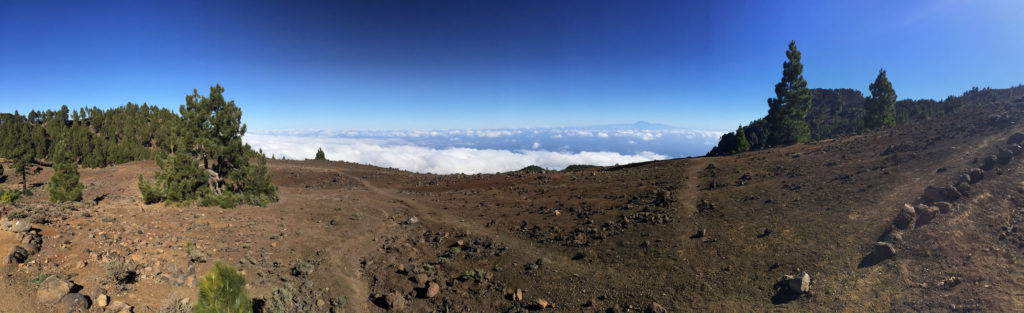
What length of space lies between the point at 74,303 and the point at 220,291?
4.29 metres

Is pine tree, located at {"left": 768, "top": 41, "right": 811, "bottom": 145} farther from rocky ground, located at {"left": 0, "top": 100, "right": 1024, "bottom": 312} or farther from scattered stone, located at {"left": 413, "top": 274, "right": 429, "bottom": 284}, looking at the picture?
scattered stone, located at {"left": 413, "top": 274, "right": 429, "bottom": 284}

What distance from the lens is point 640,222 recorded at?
1673 centimetres

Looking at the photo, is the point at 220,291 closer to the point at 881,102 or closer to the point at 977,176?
the point at 977,176

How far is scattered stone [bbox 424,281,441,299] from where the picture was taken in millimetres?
11008

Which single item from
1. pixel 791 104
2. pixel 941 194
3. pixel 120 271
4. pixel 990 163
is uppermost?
pixel 791 104

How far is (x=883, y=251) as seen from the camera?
390 inches

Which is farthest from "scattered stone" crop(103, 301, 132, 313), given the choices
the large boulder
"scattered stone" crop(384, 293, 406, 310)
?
the large boulder

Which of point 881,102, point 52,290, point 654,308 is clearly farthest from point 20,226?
point 881,102

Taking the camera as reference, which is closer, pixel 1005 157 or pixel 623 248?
pixel 1005 157

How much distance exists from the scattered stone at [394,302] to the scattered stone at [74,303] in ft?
20.2

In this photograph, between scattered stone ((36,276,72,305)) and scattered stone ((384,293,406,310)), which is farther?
scattered stone ((384,293,406,310))

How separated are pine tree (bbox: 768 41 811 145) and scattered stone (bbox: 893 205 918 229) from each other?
34.9 meters

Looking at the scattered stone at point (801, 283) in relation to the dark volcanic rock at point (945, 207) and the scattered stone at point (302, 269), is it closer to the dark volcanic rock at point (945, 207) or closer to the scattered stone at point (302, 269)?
the dark volcanic rock at point (945, 207)

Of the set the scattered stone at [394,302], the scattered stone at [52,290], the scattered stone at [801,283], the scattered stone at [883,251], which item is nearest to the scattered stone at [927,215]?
the scattered stone at [883,251]
